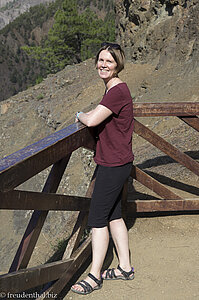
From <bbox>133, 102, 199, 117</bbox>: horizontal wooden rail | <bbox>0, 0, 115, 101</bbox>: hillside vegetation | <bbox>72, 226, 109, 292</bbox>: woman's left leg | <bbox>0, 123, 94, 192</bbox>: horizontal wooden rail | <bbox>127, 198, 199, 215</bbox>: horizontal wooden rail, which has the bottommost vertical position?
<bbox>0, 0, 115, 101</bbox>: hillside vegetation

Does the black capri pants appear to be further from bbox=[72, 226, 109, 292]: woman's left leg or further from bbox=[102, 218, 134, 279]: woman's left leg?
bbox=[102, 218, 134, 279]: woman's left leg

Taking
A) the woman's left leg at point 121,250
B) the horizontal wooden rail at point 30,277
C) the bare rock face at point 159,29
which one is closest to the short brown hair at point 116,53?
the woman's left leg at point 121,250

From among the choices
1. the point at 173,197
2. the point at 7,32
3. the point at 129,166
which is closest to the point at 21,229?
the point at 173,197

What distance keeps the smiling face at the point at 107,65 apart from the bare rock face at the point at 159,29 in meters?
9.38

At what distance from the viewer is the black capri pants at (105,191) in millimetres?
2406

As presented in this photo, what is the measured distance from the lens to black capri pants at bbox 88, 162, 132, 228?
2406 millimetres

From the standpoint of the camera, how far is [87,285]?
2.51 m

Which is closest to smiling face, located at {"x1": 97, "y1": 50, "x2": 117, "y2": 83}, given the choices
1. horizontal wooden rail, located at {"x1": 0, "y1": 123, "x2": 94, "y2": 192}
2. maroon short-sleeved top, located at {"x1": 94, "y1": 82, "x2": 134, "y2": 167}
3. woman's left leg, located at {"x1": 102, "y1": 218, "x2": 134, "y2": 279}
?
maroon short-sleeved top, located at {"x1": 94, "y1": 82, "x2": 134, "y2": 167}

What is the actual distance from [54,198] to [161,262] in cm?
115

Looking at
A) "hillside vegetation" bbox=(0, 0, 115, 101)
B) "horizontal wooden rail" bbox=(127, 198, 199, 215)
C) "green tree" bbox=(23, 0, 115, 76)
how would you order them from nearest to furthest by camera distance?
1. "horizontal wooden rail" bbox=(127, 198, 199, 215)
2. "green tree" bbox=(23, 0, 115, 76)
3. "hillside vegetation" bbox=(0, 0, 115, 101)

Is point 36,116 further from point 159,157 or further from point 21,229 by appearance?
point 159,157

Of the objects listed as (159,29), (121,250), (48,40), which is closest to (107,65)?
(121,250)

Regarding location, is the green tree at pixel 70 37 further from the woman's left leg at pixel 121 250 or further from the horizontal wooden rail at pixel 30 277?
the horizontal wooden rail at pixel 30 277

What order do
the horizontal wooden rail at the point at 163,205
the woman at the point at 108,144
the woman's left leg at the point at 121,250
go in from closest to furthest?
the woman at the point at 108,144 < the woman's left leg at the point at 121,250 < the horizontal wooden rail at the point at 163,205
